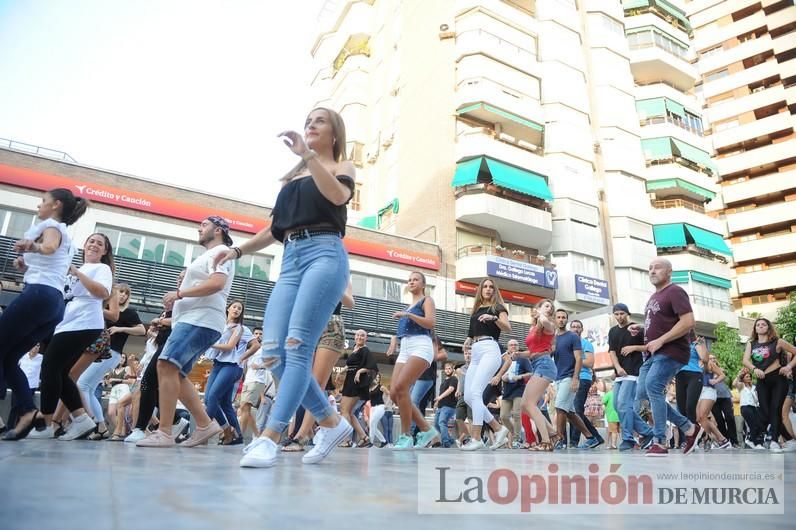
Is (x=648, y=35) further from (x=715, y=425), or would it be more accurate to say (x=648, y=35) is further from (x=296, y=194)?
(x=296, y=194)

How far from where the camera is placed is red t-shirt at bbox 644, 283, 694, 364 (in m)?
5.66

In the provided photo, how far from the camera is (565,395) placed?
7906 millimetres

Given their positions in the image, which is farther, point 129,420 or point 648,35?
point 648,35

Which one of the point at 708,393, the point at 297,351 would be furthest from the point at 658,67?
the point at 297,351

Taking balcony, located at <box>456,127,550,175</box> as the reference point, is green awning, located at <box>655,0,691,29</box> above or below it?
above

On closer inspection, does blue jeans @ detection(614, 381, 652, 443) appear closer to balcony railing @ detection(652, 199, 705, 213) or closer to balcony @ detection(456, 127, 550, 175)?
balcony @ detection(456, 127, 550, 175)

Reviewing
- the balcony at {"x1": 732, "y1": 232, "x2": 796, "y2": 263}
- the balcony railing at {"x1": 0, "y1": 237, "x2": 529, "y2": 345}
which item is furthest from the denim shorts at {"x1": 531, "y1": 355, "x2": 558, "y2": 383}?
the balcony at {"x1": 732, "y1": 232, "x2": 796, "y2": 263}

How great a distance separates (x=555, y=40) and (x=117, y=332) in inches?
1289

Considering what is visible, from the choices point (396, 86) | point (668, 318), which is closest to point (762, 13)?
point (396, 86)

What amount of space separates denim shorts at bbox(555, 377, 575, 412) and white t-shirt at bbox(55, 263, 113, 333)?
237 inches

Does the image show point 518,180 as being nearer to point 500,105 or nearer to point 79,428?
point 500,105

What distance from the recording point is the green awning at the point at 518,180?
27214 mm

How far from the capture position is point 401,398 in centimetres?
584

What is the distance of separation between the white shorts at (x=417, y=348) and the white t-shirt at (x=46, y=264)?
3306 millimetres
